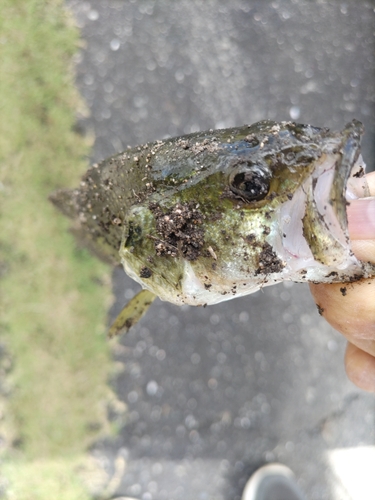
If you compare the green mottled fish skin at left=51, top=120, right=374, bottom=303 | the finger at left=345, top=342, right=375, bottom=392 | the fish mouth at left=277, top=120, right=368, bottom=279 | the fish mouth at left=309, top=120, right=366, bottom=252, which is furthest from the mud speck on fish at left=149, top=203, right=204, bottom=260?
the finger at left=345, top=342, right=375, bottom=392

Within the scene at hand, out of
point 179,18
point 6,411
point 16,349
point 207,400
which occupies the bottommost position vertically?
point 207,400

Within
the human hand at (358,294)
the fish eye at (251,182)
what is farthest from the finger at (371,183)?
the fish eye at (251,182)

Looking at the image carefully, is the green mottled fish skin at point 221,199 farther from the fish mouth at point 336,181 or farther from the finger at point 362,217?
the finger at point 362,217

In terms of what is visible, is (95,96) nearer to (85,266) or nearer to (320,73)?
(85,266)

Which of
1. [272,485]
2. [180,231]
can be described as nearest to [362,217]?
[180,231]

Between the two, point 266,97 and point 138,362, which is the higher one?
point 266,97

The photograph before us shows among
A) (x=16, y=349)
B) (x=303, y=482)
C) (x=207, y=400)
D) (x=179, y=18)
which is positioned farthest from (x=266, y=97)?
(x=303, y=482)
